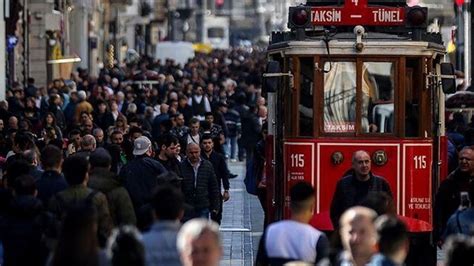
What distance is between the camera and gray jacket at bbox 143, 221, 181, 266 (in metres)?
11.3

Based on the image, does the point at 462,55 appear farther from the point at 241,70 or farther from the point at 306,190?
the point at 306,190

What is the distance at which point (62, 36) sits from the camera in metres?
59.8

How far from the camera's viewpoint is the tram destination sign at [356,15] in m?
19.9

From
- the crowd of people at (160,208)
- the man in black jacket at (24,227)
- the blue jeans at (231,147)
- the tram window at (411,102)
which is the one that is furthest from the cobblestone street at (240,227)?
the man in black jacket at (24,227)

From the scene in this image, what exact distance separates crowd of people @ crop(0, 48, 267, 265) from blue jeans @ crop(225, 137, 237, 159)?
8.18 ft

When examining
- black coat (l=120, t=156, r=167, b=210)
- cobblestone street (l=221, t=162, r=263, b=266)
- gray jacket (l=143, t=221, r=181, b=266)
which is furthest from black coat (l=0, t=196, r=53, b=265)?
cobblestone street (l=221, t=162, r=263, b=266)

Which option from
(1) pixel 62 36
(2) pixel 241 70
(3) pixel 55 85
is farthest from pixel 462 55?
(2) pixel 241 70

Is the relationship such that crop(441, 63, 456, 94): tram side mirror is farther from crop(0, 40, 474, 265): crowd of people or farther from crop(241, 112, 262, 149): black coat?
crop(241, 112, 262, 149): black coat

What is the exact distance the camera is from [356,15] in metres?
19.9

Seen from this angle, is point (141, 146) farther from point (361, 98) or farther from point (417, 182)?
point (417, 182)

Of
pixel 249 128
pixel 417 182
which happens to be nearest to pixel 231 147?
pixel 249 128

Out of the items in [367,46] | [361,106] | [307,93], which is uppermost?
[367,46]

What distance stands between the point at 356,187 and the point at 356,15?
3142 millimetres

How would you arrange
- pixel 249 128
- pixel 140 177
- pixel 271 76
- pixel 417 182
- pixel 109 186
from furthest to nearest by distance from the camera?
pixel 249 128 < pixel 417 182 < pixel 271 76 < pixel 140 177 < pixel 109 186
